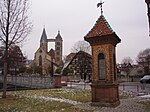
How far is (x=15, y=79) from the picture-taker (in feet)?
121

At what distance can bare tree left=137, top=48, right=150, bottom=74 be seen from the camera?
238ft

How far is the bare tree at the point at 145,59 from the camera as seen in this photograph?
238ft

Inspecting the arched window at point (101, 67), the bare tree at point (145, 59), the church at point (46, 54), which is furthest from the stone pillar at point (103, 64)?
the church at point (46, 54)

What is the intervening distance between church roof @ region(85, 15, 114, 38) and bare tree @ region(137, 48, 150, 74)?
6101 centimetres

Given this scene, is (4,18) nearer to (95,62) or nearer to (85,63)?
(95,62)

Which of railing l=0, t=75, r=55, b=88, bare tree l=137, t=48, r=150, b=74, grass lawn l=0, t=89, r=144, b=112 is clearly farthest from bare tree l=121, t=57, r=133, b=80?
grass lawn l=0, t=89, r=144, b=112

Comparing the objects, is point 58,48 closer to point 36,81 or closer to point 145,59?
point 145,59

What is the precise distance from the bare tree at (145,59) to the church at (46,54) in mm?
34752

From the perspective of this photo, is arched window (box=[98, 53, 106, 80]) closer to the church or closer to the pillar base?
the pillar base

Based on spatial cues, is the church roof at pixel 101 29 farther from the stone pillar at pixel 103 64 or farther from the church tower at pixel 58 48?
the church tower at pixel 58 48

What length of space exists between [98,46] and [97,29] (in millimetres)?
1024

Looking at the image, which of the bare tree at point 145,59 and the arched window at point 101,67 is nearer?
the arched window at point 101,67

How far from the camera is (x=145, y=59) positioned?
75.6 meters

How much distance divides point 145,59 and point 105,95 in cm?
6648
